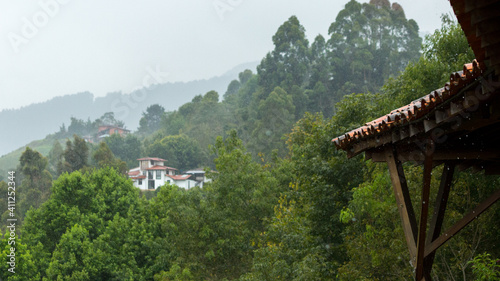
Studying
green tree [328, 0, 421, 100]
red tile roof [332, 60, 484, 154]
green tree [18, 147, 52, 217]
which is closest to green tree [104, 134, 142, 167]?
green tree [18, 147, 52, 217]

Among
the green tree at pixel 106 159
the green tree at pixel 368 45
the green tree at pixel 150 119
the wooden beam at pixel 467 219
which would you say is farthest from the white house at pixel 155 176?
the wooden beam at pixel 467 219

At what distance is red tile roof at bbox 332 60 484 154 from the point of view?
120 inches

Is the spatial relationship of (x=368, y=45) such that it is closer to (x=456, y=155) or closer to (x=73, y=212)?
(x=73, y=212)

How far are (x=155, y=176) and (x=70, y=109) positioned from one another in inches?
3774

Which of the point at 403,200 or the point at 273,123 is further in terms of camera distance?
the point at 273,123

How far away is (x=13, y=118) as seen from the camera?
152 m

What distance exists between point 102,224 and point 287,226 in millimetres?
13294

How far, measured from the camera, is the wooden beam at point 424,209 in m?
4.10

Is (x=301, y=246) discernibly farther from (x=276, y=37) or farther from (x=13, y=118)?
(x=13, y=118)

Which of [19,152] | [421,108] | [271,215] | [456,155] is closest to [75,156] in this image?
[271,215]

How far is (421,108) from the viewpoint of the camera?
367cm

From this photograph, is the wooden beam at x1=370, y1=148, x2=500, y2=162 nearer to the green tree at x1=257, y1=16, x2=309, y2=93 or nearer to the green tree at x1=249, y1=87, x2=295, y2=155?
the green tree at x1=249, y1=87, x2=295, y2=155

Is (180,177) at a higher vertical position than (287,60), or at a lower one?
lower

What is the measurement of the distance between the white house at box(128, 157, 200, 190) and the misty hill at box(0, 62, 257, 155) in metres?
57.2
